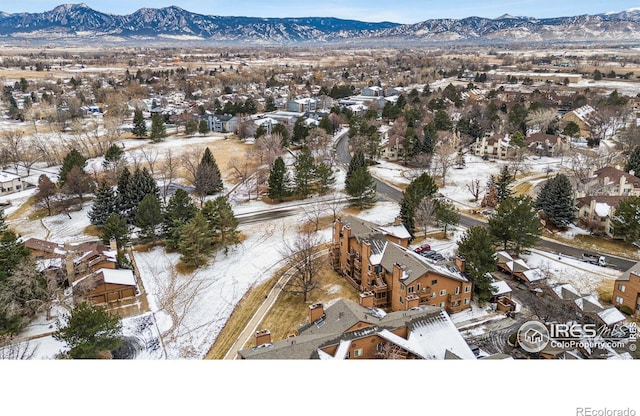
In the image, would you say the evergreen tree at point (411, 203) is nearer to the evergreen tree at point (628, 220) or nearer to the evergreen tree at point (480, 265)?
the evergreen tree at point (480, 265)

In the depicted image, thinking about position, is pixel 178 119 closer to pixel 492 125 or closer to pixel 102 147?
pixel 102 147

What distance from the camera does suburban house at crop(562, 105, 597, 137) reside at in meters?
24.3

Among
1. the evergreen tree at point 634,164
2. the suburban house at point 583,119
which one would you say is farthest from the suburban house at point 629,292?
the suburban house at point 583,119

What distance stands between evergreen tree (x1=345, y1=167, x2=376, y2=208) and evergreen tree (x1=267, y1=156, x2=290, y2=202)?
2.18 meters

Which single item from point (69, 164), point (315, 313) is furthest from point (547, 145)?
point (69, 164)

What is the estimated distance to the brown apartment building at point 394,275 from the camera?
27.9 ft

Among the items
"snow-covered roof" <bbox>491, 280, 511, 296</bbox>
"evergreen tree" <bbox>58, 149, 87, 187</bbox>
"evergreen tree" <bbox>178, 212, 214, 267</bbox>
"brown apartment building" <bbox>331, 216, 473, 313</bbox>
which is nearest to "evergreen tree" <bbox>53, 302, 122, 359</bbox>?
"brown apartment building" <bbox>331, 216, 473, 313</bbox>

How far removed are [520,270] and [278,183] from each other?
7888 mm

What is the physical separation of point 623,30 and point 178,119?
26.0m

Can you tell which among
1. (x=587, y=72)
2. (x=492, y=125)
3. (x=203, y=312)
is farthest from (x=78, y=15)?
(x=587, y=72)

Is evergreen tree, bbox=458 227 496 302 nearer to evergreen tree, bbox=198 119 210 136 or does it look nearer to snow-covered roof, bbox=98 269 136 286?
snow-covered roof, bbox=98 269 136 286

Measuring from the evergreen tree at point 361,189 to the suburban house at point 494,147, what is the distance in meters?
8.70

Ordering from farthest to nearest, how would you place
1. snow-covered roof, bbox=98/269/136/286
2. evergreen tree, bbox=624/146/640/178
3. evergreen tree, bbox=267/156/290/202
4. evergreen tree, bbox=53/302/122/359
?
evergreen tree, bbox=624/146/640/178 → evergreen tree, bbox=267/156/290/202 → snow-covered roof, bbox=98/269/136/286 → evergreen tree, bbox=53/302/122/359

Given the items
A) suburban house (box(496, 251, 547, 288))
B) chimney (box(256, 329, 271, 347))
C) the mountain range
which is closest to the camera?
the mountain range
